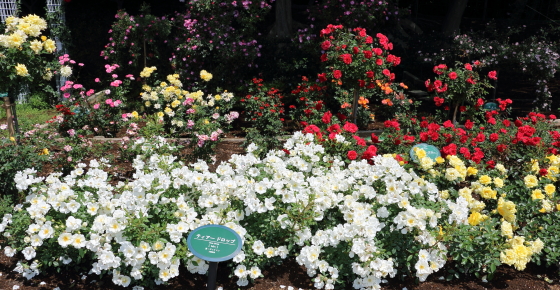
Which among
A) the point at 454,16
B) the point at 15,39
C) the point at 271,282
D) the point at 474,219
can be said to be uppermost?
the point at 15,39

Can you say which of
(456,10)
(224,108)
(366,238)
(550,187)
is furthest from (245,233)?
(456,10)

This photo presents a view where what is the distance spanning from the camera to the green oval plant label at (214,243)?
103 inches

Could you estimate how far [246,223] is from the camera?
137 inches

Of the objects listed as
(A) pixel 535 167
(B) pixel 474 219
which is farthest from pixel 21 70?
(A) pixel 535 167

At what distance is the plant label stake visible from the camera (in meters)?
2.63

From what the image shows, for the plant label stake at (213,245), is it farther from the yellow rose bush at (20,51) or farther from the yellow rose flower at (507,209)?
the yellow rose bush at (20,51)

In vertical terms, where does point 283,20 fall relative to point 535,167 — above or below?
above

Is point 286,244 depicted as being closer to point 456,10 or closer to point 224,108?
point 224,108

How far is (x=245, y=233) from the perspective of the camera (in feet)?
10.6

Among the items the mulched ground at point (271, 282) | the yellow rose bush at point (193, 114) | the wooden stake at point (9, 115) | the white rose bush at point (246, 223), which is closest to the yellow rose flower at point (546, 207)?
the mulched ground at point (271, 282)

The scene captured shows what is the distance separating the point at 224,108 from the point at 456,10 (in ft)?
22.5

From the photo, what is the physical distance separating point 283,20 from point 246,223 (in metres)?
7.29

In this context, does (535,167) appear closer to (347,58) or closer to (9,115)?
(347,58)

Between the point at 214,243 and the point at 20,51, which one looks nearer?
the point at 214,243
